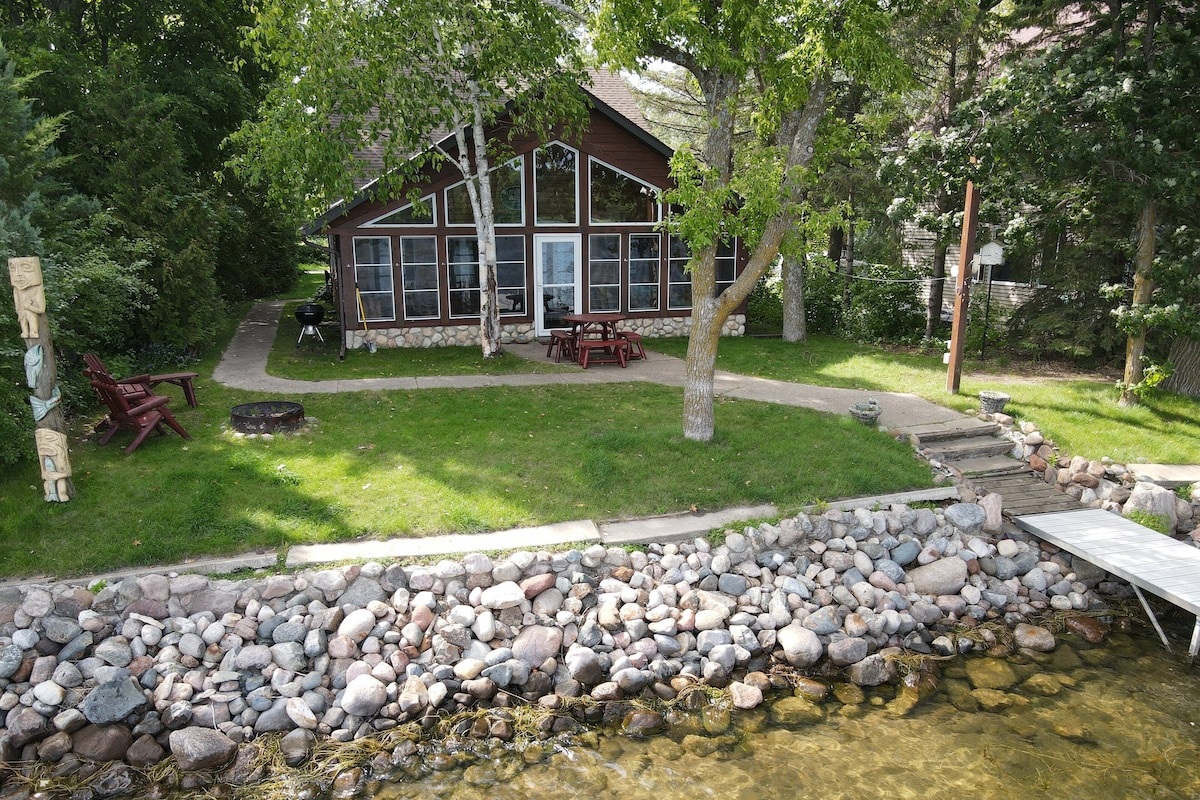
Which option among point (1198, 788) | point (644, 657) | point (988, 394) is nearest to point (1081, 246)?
point (988, 394)

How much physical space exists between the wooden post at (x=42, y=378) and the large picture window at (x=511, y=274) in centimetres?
924

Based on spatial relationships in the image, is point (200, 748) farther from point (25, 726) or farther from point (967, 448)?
point (967, 448)

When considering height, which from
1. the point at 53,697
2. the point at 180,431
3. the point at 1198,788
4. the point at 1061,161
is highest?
the point at 1061,161

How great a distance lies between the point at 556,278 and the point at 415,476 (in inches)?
345

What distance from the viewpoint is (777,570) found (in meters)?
7.79

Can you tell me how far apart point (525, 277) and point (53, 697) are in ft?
38.0

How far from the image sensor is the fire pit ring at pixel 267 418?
938 cm

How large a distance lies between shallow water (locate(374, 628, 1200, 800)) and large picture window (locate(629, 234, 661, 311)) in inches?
455

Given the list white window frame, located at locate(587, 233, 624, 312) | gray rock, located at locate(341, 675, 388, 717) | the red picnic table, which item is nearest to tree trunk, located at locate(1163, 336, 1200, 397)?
the red picnic table

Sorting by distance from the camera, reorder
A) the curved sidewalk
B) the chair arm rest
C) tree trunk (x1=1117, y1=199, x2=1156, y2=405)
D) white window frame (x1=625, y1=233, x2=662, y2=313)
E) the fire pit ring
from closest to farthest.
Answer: the chair arm rest < the fire pit ring < tree trunk (x1=1117, y1=199, x2=1156, y2=405) < the curved sidewalk < white window frame (x1=625, y1=233, x2=662, y2=313)

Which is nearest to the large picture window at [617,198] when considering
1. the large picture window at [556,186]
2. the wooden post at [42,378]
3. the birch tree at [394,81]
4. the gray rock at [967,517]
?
the large picture window at [556,186]

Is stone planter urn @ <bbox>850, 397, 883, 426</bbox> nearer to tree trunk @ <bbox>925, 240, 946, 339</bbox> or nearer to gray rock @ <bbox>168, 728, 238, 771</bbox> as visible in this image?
tree trunk @ <bbox>925, 240, 946, 339</bbox>

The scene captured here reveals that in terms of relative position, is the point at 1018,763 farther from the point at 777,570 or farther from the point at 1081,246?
the point at 1081,246

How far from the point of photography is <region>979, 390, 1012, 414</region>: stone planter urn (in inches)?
413
